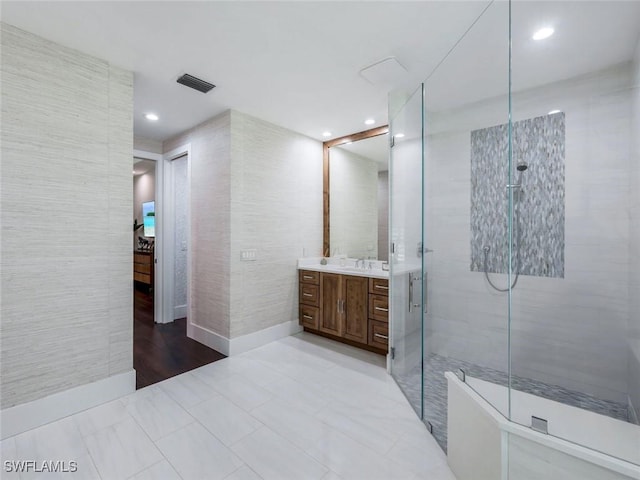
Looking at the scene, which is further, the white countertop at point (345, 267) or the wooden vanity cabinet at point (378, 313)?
the white countertop at point (345, 267)

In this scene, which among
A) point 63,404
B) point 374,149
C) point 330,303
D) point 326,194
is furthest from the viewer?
point 326,194

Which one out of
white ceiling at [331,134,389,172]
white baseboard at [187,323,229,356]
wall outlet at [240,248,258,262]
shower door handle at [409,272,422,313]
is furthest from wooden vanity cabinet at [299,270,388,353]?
white ceiling at [331,134,389,172]

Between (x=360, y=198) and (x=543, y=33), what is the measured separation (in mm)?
2198

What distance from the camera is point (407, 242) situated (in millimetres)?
2572

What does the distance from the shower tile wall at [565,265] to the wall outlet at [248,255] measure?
1879 mm

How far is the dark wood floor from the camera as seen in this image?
265 centimetres

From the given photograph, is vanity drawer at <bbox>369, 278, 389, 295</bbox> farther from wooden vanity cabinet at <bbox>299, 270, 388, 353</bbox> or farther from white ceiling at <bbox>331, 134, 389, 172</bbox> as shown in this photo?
white ceiling at <bbox>331, 134, 389, 172</bbox>

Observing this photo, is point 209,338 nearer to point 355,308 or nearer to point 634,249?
point 355,308

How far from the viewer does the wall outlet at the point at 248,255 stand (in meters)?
3.10

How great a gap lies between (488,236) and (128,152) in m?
3.00

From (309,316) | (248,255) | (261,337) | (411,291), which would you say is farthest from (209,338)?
(411,291)

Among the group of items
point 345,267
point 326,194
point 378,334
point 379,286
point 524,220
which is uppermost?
point 326,194

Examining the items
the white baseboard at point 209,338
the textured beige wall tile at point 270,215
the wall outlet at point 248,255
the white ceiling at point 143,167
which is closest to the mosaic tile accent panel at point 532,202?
the textured beige wall tile at point 270,215

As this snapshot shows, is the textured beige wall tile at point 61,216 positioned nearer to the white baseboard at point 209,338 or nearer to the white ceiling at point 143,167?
the white baseboard at point 209,338
